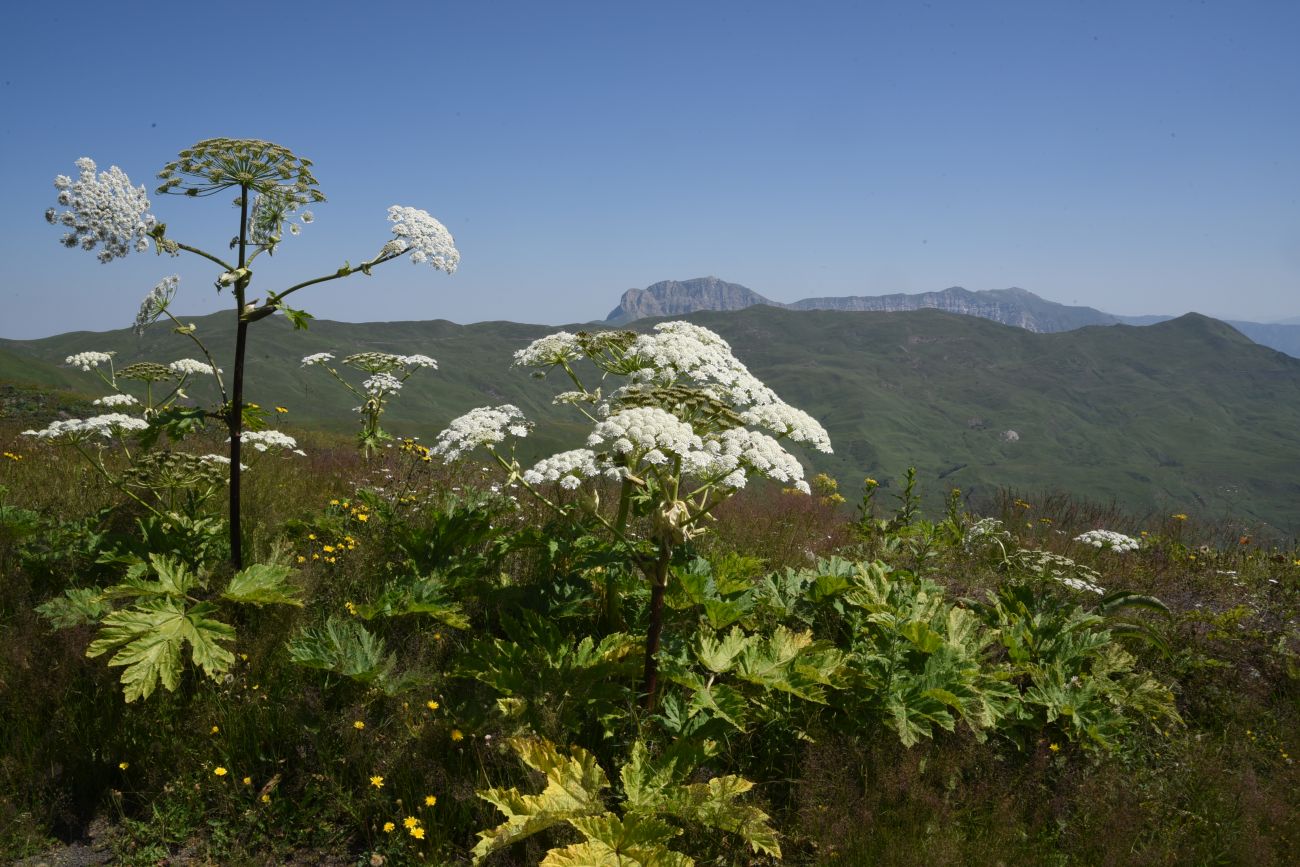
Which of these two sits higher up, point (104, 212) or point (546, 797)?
point (104, 212)

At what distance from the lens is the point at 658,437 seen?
14.3ft

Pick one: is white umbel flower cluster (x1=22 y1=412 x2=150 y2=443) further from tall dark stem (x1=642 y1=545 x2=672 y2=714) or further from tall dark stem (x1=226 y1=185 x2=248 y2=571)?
tall dark stem (x1=642 y1=545 x2=672 y2=714)

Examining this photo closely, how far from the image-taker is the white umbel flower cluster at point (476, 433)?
18.3ft

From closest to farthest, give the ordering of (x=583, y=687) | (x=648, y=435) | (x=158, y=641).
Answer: (x=648, y=435), (x=158, y=641), (x=583, y=687)

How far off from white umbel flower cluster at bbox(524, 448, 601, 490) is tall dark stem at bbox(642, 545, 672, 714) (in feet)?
2.60

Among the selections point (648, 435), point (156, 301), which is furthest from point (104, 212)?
point (648, 435)

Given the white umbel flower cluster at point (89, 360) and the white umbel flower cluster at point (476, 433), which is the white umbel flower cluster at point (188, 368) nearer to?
the white umbel flower cluster at point (89, 360)

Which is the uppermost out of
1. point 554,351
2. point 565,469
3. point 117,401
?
point 554,351

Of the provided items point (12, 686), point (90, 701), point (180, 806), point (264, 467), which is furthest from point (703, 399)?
point (264, 467)

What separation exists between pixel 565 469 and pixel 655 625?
1247 mm

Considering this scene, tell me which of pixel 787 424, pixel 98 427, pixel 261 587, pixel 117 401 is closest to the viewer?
pixel 261 587

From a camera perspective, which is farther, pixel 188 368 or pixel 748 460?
pixel 188 368

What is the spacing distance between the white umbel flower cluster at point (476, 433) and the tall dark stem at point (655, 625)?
163 cm

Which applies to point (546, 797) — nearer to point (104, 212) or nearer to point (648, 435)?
point (648, 435)
